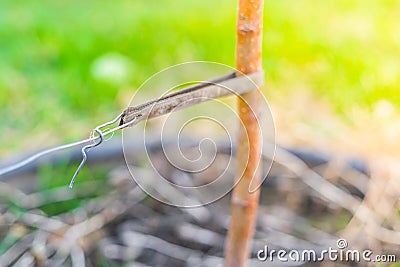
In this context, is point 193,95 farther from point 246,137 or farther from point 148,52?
point 148,52

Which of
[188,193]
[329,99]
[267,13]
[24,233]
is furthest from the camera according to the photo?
[267,13]

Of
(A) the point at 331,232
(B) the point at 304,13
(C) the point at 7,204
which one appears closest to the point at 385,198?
(A) the point at 331,232

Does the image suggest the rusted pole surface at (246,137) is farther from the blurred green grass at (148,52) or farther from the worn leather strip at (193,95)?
the blurred green grass at (148,52)

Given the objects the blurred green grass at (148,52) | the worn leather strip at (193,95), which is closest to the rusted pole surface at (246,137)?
the worn leather strip at (193,95)

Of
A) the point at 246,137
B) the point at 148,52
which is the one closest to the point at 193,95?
the point at 246,137

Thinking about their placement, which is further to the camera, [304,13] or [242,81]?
[304,13]

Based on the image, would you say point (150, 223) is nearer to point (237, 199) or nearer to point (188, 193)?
point (188, 193)

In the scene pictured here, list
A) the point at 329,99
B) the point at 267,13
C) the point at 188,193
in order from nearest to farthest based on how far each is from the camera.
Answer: the point at 188,193 → the point at 329,99 → the point at 267,13

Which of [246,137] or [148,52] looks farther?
[148,52]
